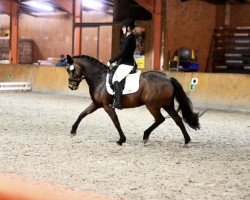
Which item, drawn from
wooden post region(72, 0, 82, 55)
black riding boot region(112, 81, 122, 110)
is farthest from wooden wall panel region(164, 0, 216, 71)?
black riding boot region(112, 81, 122, 110)

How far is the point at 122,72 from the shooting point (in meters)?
7.57

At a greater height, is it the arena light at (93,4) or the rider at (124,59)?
the arena light at (93,4)

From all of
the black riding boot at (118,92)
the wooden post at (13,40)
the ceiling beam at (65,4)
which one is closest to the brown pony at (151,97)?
the black riding boot at (118,92)

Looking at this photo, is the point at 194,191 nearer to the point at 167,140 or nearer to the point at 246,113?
the point at 167,140

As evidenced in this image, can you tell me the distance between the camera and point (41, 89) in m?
18.4

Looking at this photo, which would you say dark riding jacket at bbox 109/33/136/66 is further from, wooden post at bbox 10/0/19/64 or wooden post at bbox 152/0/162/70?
wooden post at bbox 10/0/19/64

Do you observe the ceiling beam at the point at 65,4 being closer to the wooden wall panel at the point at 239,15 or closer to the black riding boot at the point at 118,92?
the wooden wall panel at the point at 239,15

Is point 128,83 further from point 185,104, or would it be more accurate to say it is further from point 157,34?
point 157,34

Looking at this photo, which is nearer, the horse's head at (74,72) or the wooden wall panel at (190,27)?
the horse's head at (74,72)

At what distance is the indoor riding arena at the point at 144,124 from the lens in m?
4.83

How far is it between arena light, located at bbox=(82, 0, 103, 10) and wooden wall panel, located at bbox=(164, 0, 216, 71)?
324 inches

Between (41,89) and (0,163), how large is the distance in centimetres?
1278

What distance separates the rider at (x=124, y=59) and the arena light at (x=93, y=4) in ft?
70.4

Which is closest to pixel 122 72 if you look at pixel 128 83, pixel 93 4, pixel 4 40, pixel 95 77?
pixel 128 83
